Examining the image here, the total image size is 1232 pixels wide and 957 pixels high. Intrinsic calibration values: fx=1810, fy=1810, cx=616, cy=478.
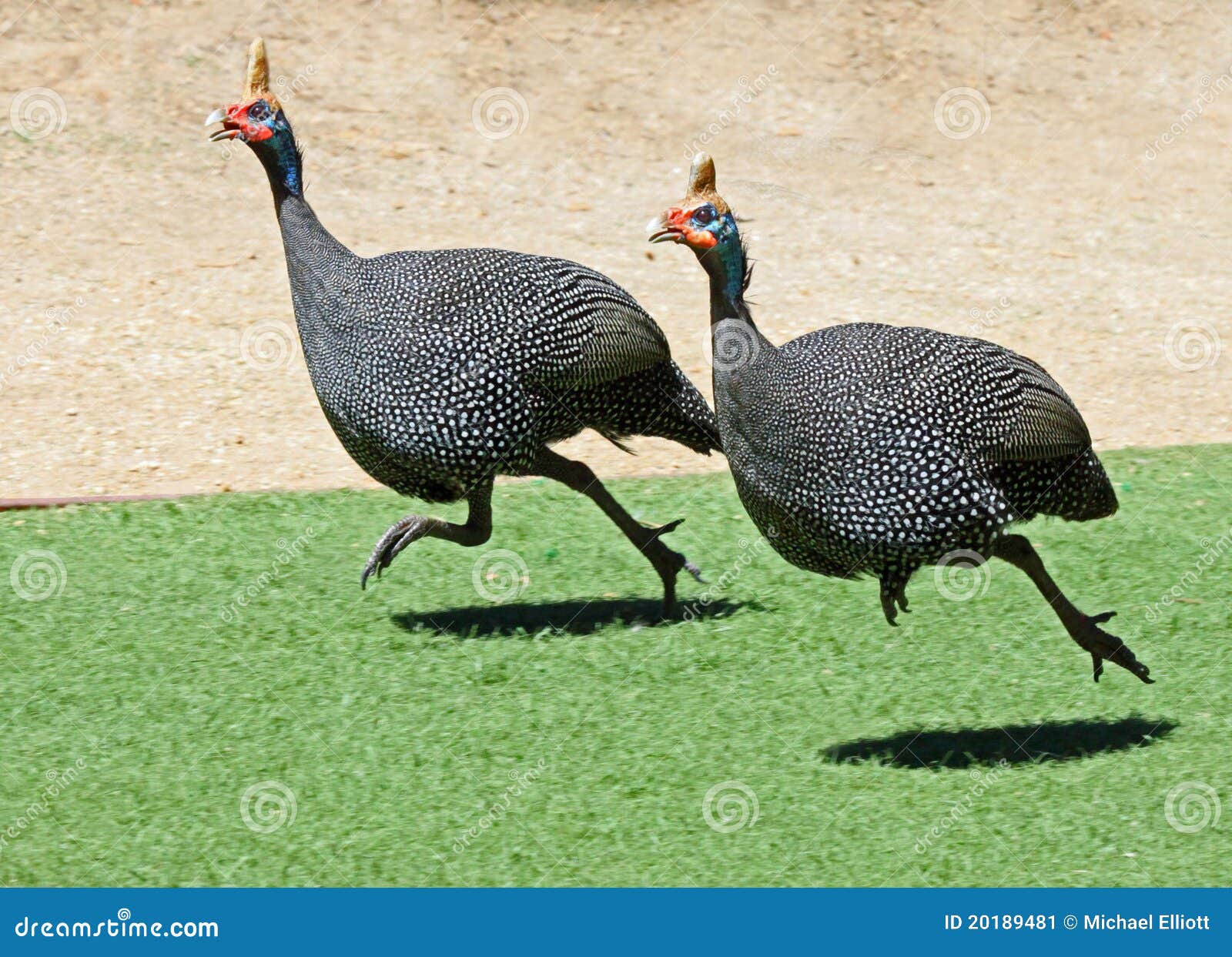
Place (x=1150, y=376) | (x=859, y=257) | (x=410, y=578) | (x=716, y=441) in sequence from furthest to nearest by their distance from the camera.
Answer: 1. (x=859, y=257)
2. (x=1150, y=376)
3. (x=410, y=578)
4. (x=716, y=441)

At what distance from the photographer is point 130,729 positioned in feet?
19.8

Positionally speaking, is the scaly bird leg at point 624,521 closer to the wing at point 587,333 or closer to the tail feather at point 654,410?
the tail feather at point 654,410

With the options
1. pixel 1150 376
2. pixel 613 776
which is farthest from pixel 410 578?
pixel 1150 376

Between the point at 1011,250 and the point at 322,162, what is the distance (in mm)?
5371

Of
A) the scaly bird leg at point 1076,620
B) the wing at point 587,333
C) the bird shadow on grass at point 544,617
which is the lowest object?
Result: the bird shadow on grass at point 544,617

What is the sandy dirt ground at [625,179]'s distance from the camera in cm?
1109

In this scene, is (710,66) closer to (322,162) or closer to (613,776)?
(322,162)

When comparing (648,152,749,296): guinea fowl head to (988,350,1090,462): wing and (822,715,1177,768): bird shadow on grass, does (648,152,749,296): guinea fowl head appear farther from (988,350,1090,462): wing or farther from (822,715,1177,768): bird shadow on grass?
(822,715,1177,768): bird shadow on grass

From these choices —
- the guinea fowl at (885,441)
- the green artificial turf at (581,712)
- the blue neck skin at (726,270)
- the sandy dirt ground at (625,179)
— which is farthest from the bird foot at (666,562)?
the sandy dirt ground at (625,179)

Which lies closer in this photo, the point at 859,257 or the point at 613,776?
the point at 613,776

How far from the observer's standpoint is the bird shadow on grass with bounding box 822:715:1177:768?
224 inches

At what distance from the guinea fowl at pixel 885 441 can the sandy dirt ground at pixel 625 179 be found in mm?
4028

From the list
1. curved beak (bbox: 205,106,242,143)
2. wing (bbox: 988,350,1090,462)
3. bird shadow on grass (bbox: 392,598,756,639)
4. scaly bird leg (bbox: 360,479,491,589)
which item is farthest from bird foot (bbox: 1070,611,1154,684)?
curved beak (bbox: 205,106,242,143)

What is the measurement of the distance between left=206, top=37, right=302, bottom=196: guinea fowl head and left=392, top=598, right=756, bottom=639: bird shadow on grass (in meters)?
1.76
